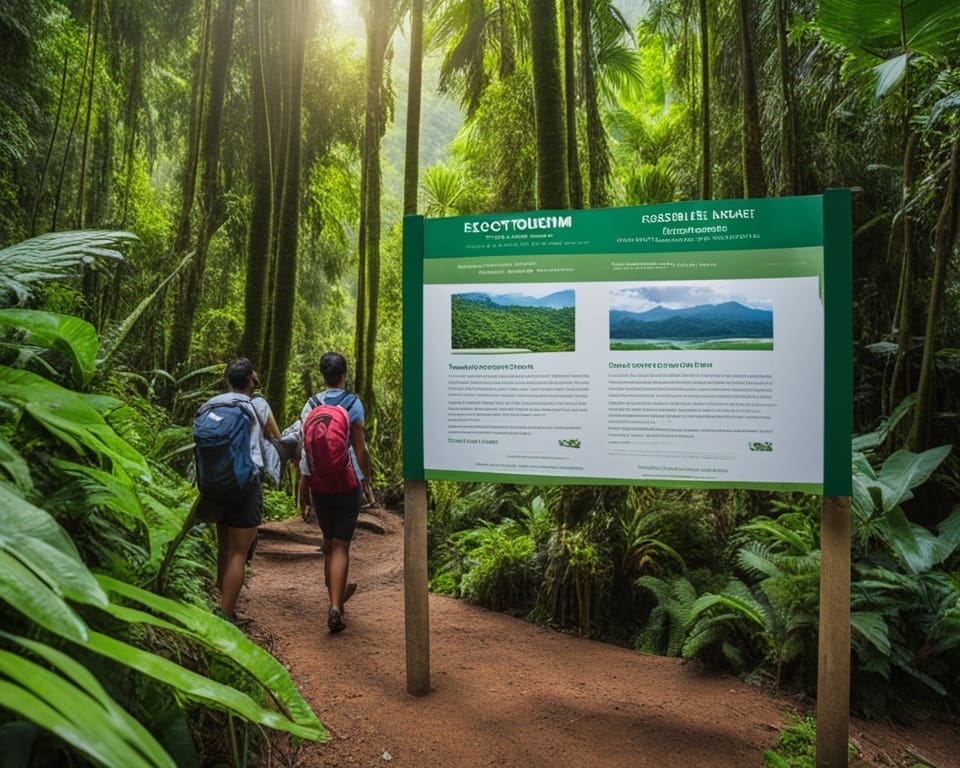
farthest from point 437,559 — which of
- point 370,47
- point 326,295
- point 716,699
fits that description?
point 326,295

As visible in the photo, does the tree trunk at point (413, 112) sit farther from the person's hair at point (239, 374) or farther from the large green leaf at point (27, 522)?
the large green leaf at point (27, 522)

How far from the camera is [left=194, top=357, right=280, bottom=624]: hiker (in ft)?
12.4

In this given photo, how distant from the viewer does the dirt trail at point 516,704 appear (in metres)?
2.90

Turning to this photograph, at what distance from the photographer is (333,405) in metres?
4.42

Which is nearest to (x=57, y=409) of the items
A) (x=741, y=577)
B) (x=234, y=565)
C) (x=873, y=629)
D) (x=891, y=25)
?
(x=234, y=565)

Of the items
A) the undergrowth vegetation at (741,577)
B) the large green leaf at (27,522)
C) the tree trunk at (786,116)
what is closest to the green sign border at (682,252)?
the undergrowth vegetation at (741,577)

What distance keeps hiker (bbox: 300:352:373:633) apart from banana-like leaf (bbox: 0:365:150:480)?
2349 millimetres

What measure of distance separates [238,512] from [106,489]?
215 centimetres

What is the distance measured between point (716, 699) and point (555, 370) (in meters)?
1.97

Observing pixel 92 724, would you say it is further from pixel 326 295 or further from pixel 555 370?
pixel 326 295

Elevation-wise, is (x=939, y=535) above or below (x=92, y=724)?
below

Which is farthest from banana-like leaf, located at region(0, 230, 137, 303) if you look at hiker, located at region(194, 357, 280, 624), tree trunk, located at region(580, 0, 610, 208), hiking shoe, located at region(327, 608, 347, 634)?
tree trunk, located at region(580, 0, 610, 208)

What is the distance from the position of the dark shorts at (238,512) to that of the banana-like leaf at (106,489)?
2004 millimetres

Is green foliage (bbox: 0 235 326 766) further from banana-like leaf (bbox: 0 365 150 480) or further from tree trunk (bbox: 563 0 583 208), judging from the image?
tree trunk (bbox: 563 0 583 208)
